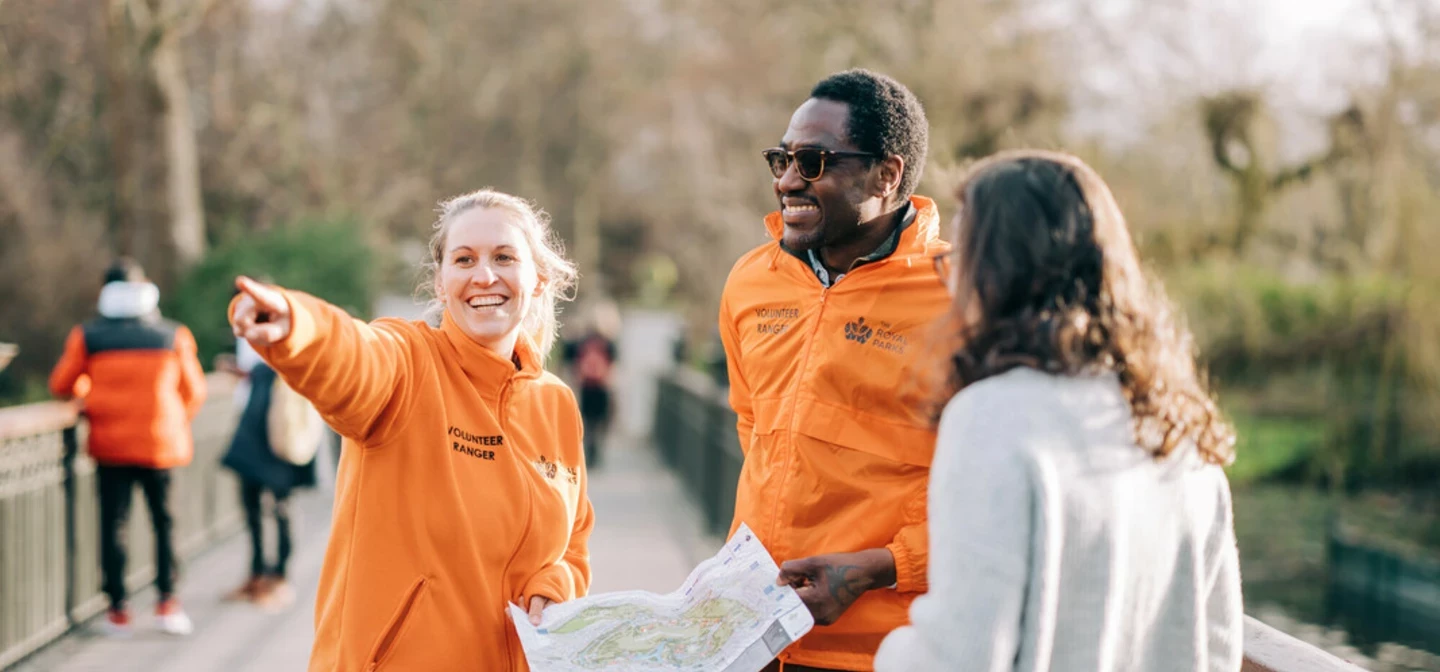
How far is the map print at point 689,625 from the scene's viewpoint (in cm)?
264

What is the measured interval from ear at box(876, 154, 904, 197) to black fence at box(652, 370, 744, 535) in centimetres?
451

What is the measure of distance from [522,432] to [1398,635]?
13.2 m

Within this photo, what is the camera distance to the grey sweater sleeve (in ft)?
6.65

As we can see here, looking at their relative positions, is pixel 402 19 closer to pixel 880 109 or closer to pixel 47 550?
pixel 47 550

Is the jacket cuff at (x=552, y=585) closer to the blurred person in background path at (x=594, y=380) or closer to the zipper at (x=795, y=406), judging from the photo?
the zipper at (x=795, y=406)

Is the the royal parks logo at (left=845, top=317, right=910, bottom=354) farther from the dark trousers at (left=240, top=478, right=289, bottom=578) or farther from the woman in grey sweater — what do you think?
the dark trousers at (left=240, top=478, right=289, bottom=578)

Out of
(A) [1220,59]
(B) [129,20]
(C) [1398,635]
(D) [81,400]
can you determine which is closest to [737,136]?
(A) [1220,59]

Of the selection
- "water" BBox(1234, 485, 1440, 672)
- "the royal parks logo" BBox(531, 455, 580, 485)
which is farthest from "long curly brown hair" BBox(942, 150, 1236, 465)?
"water" BBox(1234, 485, 1440, 672)

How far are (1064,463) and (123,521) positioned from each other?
6.70 m

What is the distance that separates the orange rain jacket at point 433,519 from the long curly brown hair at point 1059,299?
117cm

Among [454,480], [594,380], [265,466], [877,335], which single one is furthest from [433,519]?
[594,380]

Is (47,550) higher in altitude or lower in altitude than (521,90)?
lower

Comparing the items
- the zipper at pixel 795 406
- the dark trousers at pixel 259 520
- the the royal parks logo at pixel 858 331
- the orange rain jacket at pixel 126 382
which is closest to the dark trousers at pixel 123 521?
the orange rain jacket at pixel 126 382

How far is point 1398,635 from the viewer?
1402 cm
